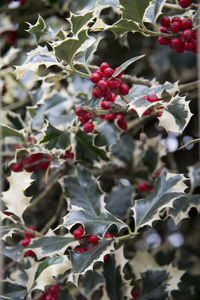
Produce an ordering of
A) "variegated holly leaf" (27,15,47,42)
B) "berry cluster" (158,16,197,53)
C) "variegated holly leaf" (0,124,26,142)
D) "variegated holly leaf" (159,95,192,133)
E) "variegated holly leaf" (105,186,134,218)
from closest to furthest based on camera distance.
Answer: "variegated holly leaf" (159,95,192,133)
"variegated holly leaf" (27,15,47,42)
"berry cluster" (158,16,197,53)
"variegated holly leaf" (0,124,26,142)
"variegated holly leaf" (105,186,134,218)

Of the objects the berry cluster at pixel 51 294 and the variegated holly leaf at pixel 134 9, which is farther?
the berry cluster at pixel 51 294

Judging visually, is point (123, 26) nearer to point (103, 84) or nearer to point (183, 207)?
point (103, 84)

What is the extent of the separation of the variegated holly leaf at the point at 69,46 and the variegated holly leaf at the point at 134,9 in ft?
0.45

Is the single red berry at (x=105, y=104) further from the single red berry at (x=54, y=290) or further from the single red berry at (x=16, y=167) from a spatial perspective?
the single red berry at (x=54, y=290)

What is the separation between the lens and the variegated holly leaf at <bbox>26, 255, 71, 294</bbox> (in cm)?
104

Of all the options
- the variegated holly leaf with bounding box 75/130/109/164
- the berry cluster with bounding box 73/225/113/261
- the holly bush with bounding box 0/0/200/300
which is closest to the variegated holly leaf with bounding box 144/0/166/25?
the holly bush with bounding box 0/0/200/300

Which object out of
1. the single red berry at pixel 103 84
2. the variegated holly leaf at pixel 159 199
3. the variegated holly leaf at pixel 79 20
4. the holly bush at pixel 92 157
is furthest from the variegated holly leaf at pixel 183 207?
the variegated holly leaf at pixel 79 20

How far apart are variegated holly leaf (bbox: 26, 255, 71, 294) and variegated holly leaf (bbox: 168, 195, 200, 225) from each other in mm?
386

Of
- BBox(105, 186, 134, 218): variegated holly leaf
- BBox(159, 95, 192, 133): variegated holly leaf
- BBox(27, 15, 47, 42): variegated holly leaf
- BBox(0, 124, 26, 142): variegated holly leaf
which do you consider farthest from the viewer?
BBox(105, 186, 134, 218): variegated holly leaf

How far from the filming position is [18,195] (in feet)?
3.90

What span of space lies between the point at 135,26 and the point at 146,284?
31.2 inches

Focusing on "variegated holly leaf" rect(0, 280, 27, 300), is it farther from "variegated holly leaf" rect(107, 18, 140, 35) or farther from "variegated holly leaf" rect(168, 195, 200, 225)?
"variegated holly leaf" rect(107, 18, 140, 35)

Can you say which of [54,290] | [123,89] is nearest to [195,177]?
[123,89]

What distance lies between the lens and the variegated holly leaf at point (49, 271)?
1.04 m
